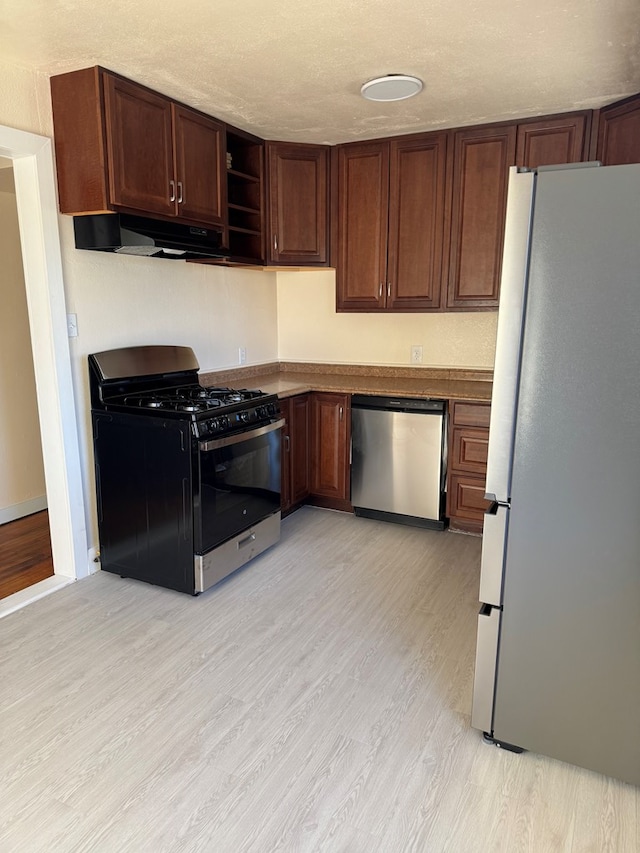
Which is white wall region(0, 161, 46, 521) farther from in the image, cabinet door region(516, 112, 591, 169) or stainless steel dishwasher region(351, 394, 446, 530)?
cabinet door region(516, 112, 591, 169)

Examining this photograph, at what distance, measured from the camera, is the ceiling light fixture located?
2533mm

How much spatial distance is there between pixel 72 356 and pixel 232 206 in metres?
1.33

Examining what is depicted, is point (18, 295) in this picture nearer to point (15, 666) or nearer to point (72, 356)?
point (72, 356)

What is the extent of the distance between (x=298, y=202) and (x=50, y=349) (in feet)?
6.16

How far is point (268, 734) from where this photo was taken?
188cm

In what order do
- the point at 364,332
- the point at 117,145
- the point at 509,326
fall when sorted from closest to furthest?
the point at 509,326
the point at 117,145
the point at 364,332

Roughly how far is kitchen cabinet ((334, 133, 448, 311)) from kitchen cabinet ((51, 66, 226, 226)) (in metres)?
1.15

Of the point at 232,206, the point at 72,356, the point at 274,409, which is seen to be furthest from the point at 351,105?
the point at 72,356

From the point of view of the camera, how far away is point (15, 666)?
2.22m

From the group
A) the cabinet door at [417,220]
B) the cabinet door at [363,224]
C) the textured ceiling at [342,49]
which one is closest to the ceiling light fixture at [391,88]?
the textured ceiling at [342,49]

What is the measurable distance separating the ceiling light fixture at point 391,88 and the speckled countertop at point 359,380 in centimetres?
156

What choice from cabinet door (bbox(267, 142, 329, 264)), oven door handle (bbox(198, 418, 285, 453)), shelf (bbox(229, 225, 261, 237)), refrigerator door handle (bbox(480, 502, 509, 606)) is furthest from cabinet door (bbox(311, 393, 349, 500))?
refrigerator door handle (bbox(480, 502, 509, 606))

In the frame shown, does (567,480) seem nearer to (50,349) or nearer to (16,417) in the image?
(50,349)

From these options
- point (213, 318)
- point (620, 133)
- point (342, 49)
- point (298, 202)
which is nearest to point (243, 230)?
point (298, 202)
